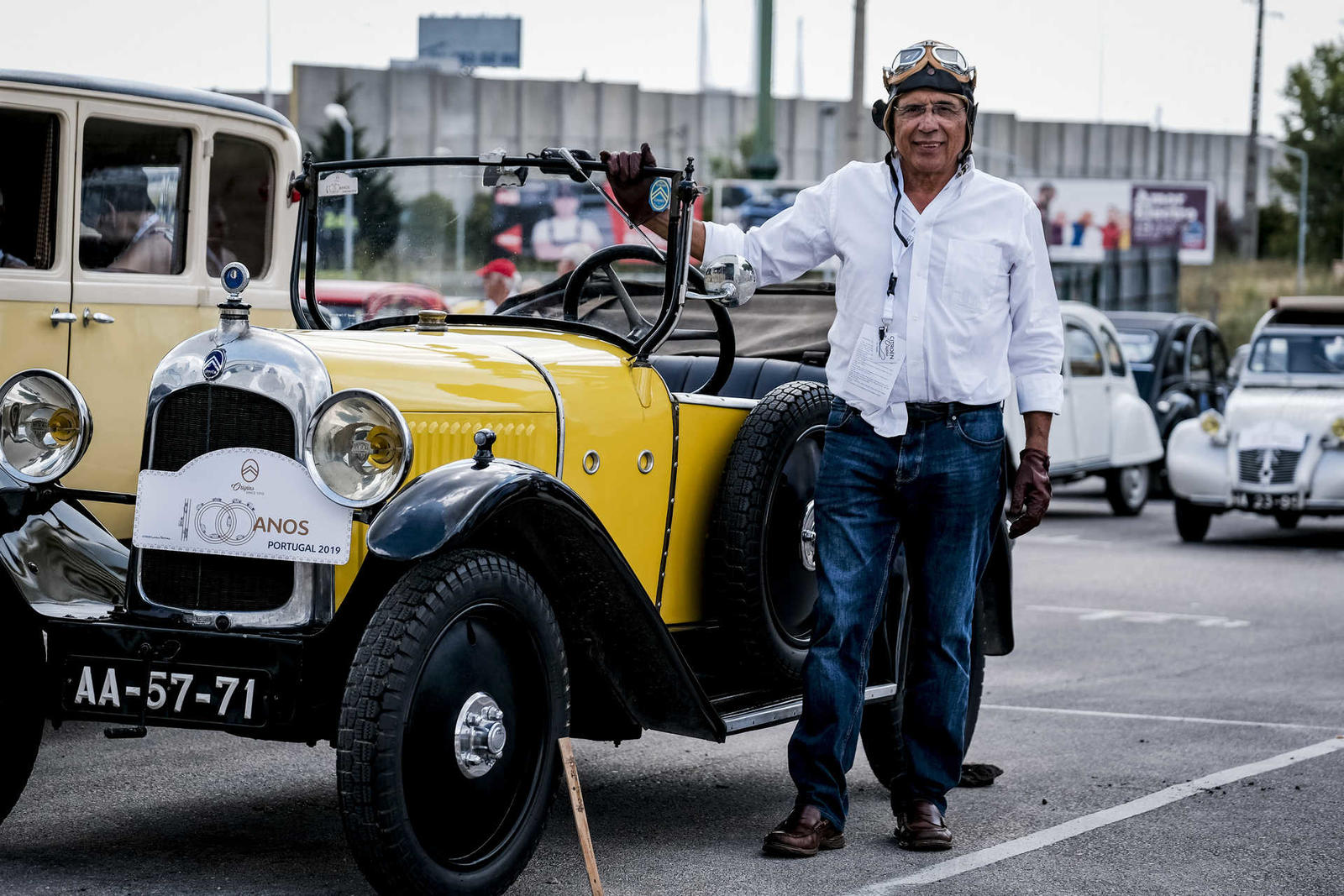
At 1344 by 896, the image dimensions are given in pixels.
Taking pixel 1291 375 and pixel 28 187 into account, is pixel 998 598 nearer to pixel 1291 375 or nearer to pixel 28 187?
pixel 28 187

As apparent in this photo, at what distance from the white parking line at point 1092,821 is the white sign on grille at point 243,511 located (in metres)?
1.55

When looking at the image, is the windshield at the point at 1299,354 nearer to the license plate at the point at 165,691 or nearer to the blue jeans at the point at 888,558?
the blue jeans at the point at 888,558

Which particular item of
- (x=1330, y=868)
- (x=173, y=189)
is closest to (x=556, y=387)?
(x=1330, y=868)

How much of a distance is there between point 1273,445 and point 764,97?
812 centimetres

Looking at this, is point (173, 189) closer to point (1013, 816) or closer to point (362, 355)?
point (362, 355)

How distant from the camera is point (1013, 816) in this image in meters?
5.14

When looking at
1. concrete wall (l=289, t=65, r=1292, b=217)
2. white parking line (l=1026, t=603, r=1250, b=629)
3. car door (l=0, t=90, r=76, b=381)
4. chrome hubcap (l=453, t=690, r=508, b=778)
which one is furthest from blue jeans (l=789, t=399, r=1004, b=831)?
concrete wall (l=289, t=65, r=1292, b=217)

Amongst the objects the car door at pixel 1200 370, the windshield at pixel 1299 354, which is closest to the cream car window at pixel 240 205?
the windshield at pixel 1299 354

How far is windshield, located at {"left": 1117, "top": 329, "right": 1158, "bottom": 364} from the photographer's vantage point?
18.4 m

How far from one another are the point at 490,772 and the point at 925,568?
1388 millimetres

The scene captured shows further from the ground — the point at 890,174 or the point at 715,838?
the point at 890,174

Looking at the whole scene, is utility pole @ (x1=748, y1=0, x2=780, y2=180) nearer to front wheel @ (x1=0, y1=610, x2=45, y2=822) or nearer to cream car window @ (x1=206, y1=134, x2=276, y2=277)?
cream car window @ (x1=206, y1=134, x2=276, y2=277)

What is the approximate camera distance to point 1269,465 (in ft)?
45.1

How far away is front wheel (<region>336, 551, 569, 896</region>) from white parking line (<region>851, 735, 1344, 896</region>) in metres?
0.89
